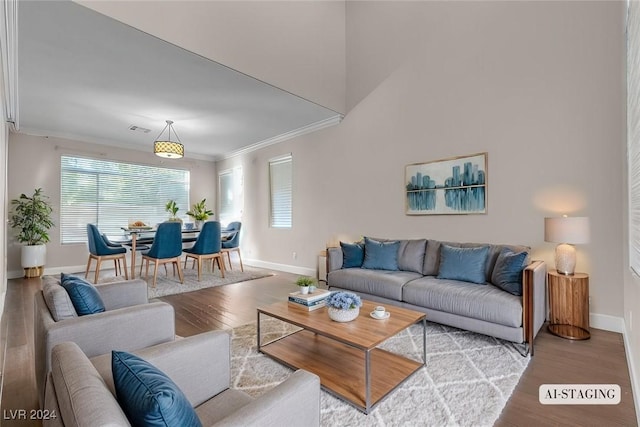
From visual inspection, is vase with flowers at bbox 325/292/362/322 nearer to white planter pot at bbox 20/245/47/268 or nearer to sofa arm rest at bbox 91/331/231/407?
sofa arm rest at bbox 91/331/231/407

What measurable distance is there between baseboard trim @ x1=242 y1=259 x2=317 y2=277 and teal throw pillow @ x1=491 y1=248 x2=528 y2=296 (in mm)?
3210

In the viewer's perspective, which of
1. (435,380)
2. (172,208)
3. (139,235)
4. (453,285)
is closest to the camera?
(435,380)

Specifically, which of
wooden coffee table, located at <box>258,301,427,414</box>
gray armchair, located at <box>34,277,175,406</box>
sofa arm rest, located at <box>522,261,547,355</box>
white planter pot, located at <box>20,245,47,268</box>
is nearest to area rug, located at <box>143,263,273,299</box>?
white planter pot, located at <box>20,245,47,268</box>

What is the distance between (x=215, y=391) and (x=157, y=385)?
0.63m

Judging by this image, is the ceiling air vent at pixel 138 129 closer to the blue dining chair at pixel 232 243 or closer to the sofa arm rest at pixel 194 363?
the blue dining chair at pixel 232 243

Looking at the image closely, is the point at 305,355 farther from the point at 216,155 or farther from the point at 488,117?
the point at 216,155

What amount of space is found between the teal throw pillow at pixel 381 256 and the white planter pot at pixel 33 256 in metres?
5.70

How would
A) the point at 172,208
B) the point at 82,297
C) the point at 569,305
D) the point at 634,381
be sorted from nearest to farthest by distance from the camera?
the point at 82,297 < the point at 634,381 < the point at 569,305 < the point at 172,208

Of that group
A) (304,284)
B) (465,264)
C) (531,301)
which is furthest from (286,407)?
(465,264)

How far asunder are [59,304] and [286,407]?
1.43 meters

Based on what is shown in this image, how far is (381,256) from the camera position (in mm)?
3693

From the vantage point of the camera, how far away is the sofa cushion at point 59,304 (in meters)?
1.57

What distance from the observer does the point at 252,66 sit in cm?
366

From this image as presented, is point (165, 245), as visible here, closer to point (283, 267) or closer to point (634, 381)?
point (283, 267)
